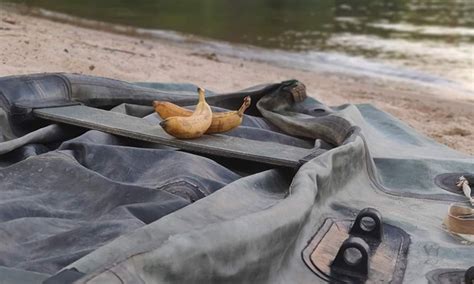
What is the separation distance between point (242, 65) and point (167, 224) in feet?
28.8

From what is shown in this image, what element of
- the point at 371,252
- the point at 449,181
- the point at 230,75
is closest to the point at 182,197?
the point at 371,252

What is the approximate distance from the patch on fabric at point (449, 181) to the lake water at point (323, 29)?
7.28 meters

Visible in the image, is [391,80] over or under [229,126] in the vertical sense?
under

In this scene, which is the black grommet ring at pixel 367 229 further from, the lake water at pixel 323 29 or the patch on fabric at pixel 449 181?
the lake water at pixel 323 29

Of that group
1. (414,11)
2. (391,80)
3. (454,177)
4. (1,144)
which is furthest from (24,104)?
(414,11)

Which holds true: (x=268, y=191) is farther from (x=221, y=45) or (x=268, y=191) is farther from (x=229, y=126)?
(x=221, y=45)

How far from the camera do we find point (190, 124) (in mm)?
2969

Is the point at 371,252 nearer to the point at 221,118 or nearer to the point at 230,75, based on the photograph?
the point at 221,118

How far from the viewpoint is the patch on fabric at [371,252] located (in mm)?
2250

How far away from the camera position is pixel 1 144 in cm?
290

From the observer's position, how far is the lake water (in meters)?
12.2

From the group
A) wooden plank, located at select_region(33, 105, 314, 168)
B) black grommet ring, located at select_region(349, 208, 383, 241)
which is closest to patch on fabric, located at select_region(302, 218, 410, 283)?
black grommet ring, located at select_region(349, 208, 383, 241)

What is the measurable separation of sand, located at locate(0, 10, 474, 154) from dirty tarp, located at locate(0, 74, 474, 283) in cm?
251

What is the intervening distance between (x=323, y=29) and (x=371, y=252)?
1474 centimetres
